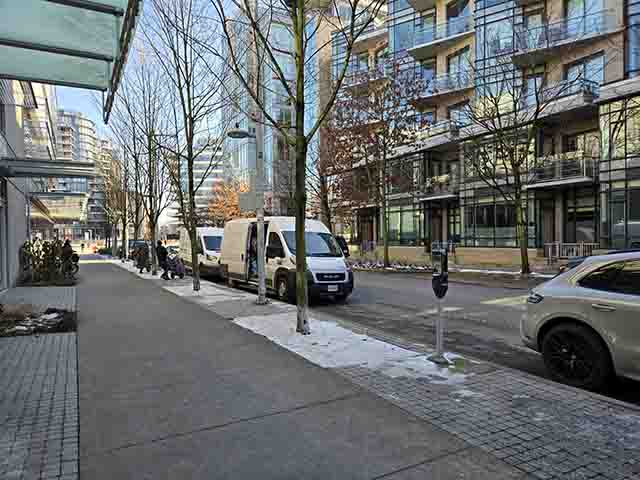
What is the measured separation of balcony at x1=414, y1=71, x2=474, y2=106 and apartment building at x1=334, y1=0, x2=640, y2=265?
0.10m

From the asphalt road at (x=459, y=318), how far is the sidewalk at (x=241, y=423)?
2.58 meters

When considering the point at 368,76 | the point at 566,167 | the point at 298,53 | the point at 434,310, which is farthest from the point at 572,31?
the point at 298,53

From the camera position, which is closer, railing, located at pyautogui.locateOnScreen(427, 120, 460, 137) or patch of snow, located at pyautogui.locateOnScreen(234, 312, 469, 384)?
patch of snow, located at pyautogui.locateOnScreen(234, 312, 469, 384)

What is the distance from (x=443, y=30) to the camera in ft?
103

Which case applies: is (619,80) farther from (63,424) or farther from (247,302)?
(63,424)

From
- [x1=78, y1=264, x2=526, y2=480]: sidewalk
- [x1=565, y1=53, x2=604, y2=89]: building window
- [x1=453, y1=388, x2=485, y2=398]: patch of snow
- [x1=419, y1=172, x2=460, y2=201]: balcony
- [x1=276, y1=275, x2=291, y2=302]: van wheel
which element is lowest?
[x1=78, y1=264, x2=526, y2=480]: sidewalk

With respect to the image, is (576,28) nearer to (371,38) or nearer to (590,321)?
(371,38)

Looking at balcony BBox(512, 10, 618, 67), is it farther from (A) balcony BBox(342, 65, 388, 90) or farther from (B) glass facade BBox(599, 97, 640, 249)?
(A) balcony BBox(342, 65, 388, 90)

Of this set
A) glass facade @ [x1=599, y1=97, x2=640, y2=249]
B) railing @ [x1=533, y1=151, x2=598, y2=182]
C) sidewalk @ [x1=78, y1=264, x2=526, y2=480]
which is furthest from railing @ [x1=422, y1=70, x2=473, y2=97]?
sidewalk @ [x1=78, y1=264, x2=526, y2=480]

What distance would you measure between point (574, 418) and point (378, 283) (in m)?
13.7

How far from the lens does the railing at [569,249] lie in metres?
23.7

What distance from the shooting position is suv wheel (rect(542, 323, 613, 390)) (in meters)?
4.91

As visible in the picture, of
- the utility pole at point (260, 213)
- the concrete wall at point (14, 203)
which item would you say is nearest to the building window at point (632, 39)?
the utility pole at point (260, 213)

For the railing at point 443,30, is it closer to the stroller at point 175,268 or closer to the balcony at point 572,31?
the balcony at point 572,31
